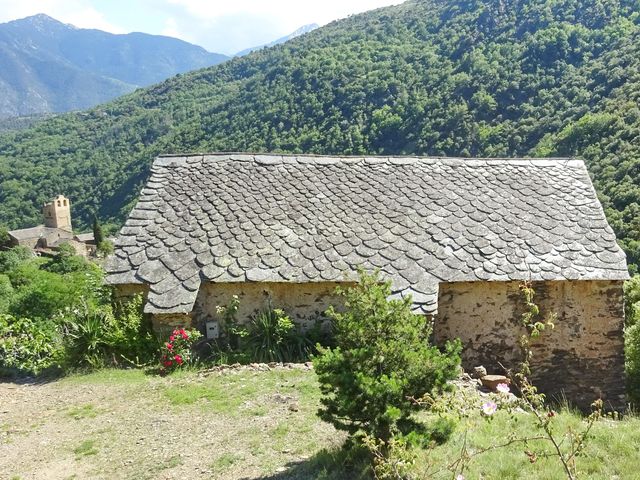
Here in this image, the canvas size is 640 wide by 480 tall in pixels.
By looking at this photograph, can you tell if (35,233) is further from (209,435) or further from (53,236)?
(209,435)

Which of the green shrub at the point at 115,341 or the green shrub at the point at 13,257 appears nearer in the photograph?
the green shrub at the point at 115,341

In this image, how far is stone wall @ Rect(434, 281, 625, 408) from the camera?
28.0 feet

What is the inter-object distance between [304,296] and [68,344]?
4.00 metres

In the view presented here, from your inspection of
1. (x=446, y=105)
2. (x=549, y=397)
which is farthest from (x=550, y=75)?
(x=549, y=397)

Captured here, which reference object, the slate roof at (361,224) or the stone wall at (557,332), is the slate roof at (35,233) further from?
the stone wall at (557,332)

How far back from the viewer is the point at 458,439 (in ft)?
17.6

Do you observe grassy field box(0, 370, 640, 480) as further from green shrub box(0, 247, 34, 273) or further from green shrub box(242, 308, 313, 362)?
green shrub box(0, 247, 34, 273)

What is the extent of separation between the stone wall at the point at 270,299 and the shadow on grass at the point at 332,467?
3565 mm

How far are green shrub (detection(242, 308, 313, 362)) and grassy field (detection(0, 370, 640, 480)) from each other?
60 centimetres

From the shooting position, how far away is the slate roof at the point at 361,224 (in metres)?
8.56

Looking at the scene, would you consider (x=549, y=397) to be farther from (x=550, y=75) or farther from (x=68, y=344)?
(x=550, y=75)

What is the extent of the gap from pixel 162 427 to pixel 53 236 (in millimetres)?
69371

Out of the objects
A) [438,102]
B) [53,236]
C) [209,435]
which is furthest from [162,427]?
[53,236]

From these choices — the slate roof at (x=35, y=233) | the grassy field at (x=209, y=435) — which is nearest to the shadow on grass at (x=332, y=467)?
the grassy field at (x=209, y=435)
